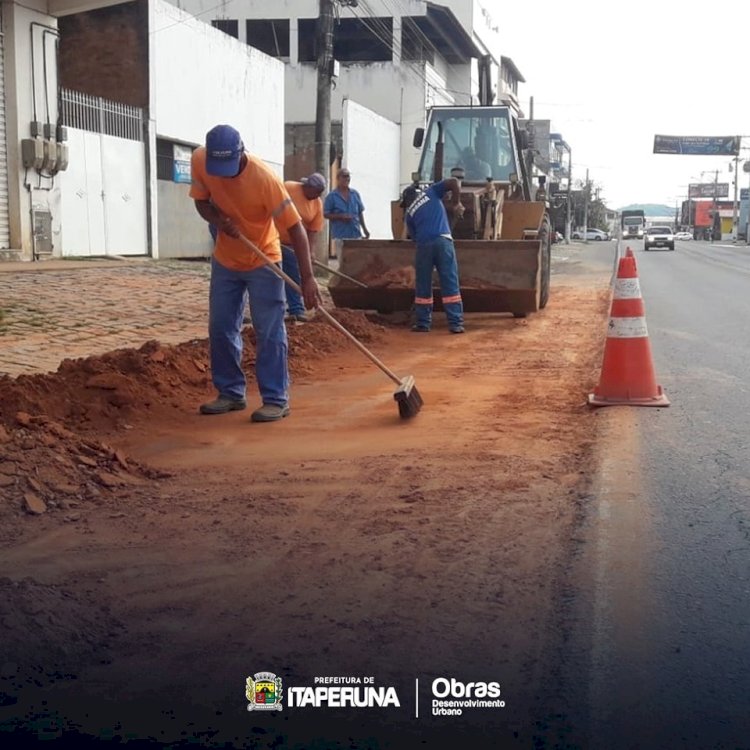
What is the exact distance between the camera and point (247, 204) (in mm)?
5754

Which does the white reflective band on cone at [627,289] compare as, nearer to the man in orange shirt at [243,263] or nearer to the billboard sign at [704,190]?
the man in orange shirt at [243,263]

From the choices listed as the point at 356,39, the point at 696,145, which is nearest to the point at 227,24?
the point at 356,39

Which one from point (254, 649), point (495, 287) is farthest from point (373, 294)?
point (254, 649)

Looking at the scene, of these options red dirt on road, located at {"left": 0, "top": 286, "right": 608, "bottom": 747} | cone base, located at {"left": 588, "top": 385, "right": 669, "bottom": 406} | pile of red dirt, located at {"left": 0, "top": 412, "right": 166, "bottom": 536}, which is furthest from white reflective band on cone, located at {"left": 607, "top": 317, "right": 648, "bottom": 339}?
pile of red dirt, located at {"left": 0, "top": 412, "right": 166, "bottom": 536}

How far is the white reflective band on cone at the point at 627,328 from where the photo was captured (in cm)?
613

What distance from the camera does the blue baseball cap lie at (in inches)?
215

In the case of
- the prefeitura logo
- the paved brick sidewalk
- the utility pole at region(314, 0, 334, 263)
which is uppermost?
the utility pole at region(314, 0, 334, 263)

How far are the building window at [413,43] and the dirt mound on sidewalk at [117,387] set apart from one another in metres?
32.3

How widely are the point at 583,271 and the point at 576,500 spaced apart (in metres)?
21.3

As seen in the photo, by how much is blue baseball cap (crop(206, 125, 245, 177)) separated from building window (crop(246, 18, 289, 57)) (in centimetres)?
3418

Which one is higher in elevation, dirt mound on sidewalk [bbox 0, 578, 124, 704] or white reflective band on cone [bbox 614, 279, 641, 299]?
white reflective band on cone [bbox 614, 279, 641, 299]

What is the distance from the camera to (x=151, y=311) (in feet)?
35.7

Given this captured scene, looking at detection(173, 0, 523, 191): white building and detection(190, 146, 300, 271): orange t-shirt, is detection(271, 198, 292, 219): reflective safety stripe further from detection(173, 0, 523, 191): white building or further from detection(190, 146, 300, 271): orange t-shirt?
detection(173, 0, 523, 191): white building

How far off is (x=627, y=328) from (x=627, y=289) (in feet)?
0.98
